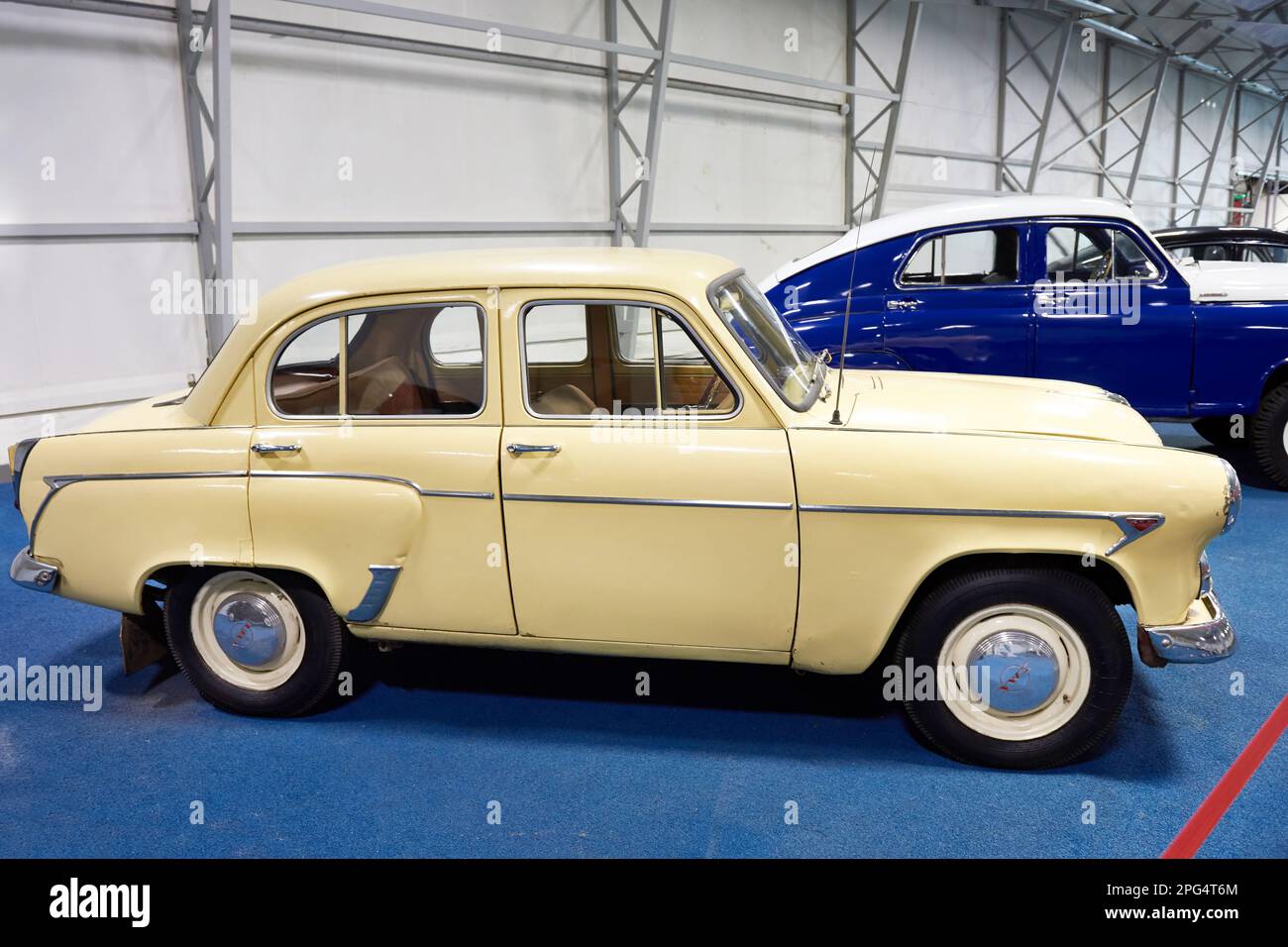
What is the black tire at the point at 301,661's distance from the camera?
135 inches

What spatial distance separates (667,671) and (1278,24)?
18.2 metres

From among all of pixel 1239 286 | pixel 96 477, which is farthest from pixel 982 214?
pixel 96 477

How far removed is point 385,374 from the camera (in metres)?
3.45

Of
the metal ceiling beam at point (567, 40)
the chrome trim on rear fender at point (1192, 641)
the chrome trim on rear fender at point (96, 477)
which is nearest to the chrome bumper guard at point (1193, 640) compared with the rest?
the chrome trim on rear fender at point (1192, 641)

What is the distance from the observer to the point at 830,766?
10.5ft

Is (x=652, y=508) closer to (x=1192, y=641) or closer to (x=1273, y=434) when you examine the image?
(x=1192, y=641)

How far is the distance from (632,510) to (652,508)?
0.06 m

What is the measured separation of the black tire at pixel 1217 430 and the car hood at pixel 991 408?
351cm

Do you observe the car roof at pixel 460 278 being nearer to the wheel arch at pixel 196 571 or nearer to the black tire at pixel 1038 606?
the wheel arch at pixel 196 571

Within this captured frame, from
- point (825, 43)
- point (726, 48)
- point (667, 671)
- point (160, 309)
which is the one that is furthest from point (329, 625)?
point (825, 43)
